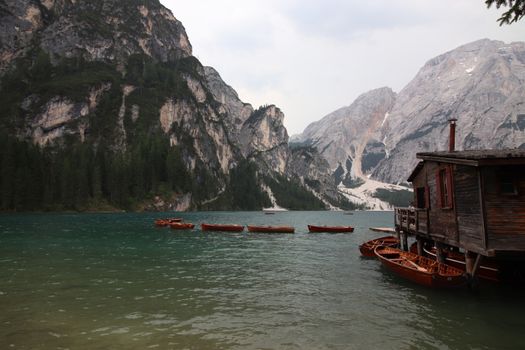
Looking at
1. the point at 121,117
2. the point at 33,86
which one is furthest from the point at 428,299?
the point at 33,86

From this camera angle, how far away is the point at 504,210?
20438 mm

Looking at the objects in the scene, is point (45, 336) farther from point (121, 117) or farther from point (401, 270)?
point (121, 117)

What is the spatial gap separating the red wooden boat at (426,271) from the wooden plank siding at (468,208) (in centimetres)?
225

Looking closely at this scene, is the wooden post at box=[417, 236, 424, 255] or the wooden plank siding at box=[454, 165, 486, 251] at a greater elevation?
the wooden plank siding at box=[454, 165, 486, 251]

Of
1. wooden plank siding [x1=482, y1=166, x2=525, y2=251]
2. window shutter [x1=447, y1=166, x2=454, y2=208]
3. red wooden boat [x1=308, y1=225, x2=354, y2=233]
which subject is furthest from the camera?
red wooden boat [x1=308, y1=225, x2=354, y2=233]

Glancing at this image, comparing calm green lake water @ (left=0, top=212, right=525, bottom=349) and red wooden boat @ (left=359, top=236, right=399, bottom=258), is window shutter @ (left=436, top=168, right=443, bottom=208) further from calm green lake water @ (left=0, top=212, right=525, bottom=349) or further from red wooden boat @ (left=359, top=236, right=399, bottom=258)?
red wooden boat @ (left=359, top=236, right=399, bottom=258)

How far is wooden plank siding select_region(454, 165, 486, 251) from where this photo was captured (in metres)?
21.2

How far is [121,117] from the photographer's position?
198125 millimetres

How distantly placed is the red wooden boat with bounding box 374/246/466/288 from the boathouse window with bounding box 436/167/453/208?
438 centimetres

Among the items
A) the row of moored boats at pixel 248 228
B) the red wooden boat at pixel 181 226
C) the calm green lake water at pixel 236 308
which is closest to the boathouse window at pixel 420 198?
the calm green lake water at pixel 236 308

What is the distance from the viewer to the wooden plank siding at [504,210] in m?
20.0

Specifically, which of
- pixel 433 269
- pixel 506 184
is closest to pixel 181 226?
pixel 433 269

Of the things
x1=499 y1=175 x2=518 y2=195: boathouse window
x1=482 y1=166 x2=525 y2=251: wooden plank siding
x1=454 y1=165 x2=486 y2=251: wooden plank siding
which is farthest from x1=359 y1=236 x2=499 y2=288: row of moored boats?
x1=499 y1=175 x2=518 y2=195: boathouse window

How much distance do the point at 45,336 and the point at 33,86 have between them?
217046mm
